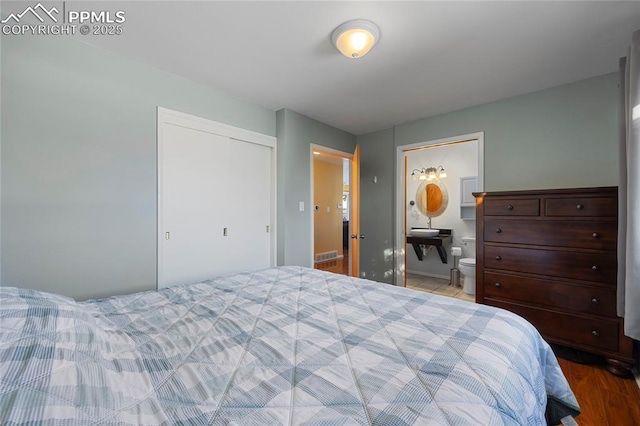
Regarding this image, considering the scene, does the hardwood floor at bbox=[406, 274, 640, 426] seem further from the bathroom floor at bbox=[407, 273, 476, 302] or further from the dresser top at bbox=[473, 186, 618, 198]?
the bathroom floor at bbox=[407, 273, 476, 302]

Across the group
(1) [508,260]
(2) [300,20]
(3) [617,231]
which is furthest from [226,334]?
(3) [617,231]

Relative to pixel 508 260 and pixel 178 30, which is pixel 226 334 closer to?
pixel 178 30

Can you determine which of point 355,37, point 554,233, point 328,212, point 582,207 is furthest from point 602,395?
point 328,212

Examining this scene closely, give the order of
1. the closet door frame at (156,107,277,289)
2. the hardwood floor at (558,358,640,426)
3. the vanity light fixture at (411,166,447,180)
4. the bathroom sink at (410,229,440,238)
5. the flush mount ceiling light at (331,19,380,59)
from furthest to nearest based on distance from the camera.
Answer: the vanity light fixture at (411,166,447,180) < the bathroom sink at (410,229,440,238) < the closet door frame at (156,107,277,289) < the flush mount ceiling light at (331,19,380,59) < the hardwood floor at (558,358,640,426)

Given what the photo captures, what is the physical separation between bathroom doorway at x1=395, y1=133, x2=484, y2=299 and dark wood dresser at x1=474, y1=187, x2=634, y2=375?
1665 millimetres

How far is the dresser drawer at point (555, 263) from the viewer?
1904mm

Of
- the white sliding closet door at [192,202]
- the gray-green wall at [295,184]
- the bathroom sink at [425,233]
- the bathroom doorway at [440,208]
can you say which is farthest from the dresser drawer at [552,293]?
the white sliding closet door at [192,202]

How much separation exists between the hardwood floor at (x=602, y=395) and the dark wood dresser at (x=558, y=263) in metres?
0.11

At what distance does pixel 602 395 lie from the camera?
1682mm

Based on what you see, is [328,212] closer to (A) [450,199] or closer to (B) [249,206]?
(A) [450,199]

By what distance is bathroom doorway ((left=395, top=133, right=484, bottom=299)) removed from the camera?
4345 millimetres

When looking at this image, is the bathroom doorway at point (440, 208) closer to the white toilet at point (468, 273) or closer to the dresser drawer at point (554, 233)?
the white toilet at point (468, 273)

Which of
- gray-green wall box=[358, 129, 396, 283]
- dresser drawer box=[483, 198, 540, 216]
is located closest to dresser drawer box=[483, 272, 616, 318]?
dresser drawer box=[483, 198, 540, 216]

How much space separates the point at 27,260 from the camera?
1604mm
